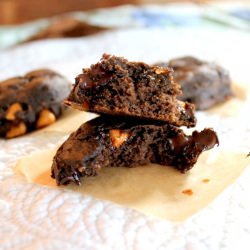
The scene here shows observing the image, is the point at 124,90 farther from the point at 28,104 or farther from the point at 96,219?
the point at 28,104

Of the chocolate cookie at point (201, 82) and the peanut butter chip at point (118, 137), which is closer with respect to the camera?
the peanut butter chip at point (118, 137)

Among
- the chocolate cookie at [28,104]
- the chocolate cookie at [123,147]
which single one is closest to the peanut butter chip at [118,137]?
the chocolate cookie at [123,147]

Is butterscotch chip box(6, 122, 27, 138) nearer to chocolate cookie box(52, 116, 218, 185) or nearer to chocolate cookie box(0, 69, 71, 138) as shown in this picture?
chocolate cookie box(0, 69, 71, 138)

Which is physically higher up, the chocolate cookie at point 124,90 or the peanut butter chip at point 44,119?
the chocolate cookie at point 124,90

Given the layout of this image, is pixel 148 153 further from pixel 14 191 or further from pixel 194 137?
pixel 14 191

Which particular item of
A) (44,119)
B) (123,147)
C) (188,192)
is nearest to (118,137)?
(123,147)

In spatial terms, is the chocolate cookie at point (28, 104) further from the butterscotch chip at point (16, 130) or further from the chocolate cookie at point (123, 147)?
the chocolate cookie at point (123, 147)
